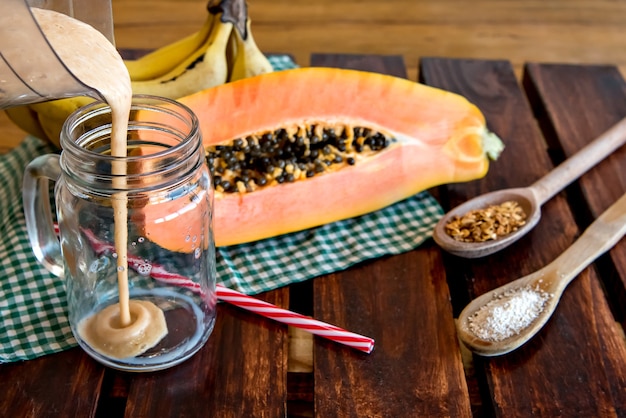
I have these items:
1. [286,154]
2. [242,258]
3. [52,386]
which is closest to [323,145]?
[286,154]

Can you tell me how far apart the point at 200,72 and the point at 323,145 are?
157mm

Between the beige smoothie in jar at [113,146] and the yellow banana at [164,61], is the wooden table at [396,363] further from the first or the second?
the yellow banana at [164,61]

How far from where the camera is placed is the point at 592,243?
2.61ft

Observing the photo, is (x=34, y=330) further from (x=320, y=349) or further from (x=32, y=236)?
(x=320, y=349)

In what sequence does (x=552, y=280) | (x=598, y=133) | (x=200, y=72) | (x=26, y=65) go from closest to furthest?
(x=26, y=65) → (x=552, y=280) → (x=200, y=72) → (x=598, y=133)

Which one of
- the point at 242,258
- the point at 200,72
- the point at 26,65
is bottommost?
the point at 242,258

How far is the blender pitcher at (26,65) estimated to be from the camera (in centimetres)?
49

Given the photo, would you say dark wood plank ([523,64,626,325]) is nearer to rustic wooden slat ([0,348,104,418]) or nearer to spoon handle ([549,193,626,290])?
spoon handle ([549,193,626,290])

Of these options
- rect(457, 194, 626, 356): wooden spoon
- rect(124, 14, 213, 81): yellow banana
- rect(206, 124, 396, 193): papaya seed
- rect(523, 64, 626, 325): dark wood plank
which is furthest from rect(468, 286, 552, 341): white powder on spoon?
rect(124, 14, 213, 81): yellow banana

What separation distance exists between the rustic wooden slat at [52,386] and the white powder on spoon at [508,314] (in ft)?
1.06

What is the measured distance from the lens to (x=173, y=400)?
635mm

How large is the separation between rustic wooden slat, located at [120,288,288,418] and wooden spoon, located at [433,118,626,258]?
202 mm

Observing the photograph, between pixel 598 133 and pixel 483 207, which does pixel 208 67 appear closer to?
pixel 483 207

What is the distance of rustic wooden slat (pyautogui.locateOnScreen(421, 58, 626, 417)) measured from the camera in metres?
Answer: 0.65
